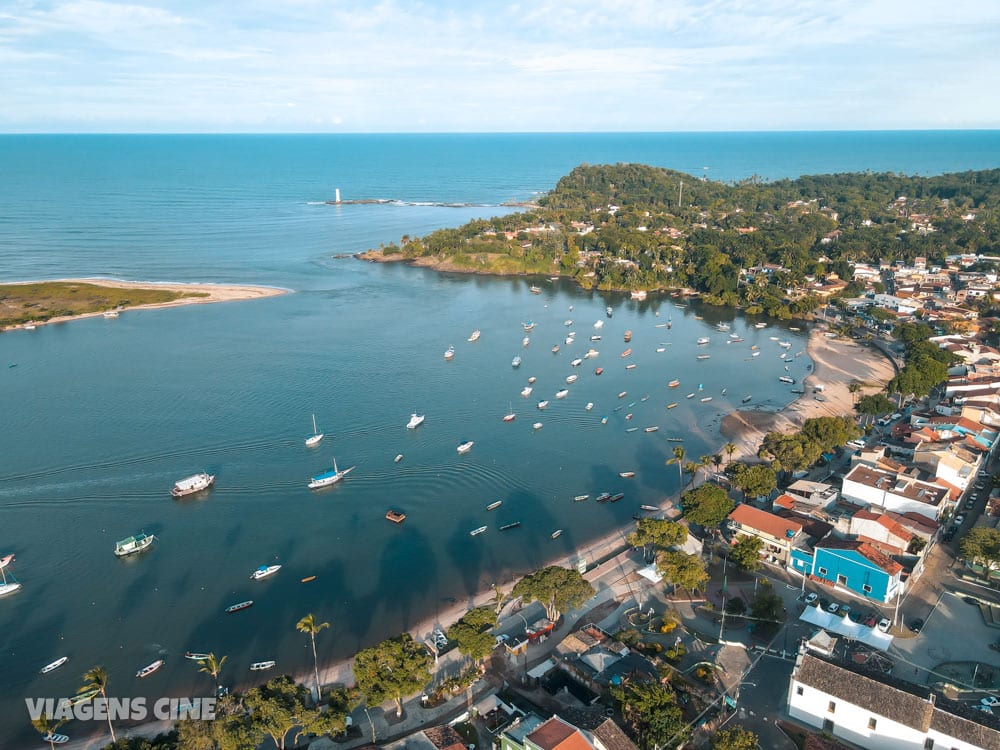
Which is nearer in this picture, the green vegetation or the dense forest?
the green vegetation

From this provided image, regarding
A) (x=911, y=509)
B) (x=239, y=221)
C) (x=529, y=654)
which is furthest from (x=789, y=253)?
(x=239, y=221)

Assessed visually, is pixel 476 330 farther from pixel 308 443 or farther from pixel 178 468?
pixel 178 468

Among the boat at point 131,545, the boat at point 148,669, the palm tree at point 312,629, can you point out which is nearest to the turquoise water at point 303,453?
the boat at point 148,669

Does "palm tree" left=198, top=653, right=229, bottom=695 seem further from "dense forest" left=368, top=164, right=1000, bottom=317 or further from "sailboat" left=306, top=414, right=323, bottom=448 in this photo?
"dense forest" left=368, top=164, right=1000, bottom=317

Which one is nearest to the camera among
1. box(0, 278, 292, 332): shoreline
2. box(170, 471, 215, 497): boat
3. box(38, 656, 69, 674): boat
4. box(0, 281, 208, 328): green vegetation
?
box(38, 656, 69, 674): boat

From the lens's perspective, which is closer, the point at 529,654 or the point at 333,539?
the point at 529,654

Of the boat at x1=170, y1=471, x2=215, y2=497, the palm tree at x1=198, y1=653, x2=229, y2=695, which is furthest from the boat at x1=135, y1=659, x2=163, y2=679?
the boat at x1=170, y1=471, x2=215, y2=497

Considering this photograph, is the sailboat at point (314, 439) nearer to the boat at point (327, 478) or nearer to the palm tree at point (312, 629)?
the boat at point (327, 478)
